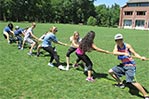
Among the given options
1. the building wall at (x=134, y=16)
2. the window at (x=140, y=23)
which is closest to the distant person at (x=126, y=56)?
the building wall at (x=134, y=16)

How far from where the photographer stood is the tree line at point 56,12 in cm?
Answer: 7831

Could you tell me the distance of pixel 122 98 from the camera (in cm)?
757

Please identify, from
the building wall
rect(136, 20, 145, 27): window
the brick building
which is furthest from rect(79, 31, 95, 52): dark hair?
rect(136, 20, 145, 27): window

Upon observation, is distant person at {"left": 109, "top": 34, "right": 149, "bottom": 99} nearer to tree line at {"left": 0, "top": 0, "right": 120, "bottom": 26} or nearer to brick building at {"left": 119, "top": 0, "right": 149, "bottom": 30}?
tree line at {"left": 0, "top": 0, "right": 120, "bottom": 26}

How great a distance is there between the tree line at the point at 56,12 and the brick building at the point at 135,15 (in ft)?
28.7

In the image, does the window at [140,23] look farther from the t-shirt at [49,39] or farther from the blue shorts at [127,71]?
the blue shorts at [127,71]

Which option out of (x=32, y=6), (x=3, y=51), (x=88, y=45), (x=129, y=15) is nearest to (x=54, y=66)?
(x=88, y=45)

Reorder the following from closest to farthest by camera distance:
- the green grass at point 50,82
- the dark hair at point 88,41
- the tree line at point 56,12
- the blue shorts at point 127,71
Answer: the green grass at point 50,82 → the blue shorts at point 127,71 → the dark hair at point 88,41 → the tree line at point 56,12

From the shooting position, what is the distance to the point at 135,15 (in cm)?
8656

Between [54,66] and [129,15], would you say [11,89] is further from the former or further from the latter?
[129,15]

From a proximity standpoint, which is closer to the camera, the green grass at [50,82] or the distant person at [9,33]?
the green grass at [50,82]

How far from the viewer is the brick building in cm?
8306

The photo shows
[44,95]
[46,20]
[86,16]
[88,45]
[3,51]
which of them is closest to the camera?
[44,95]

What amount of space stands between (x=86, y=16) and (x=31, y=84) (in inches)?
3613
